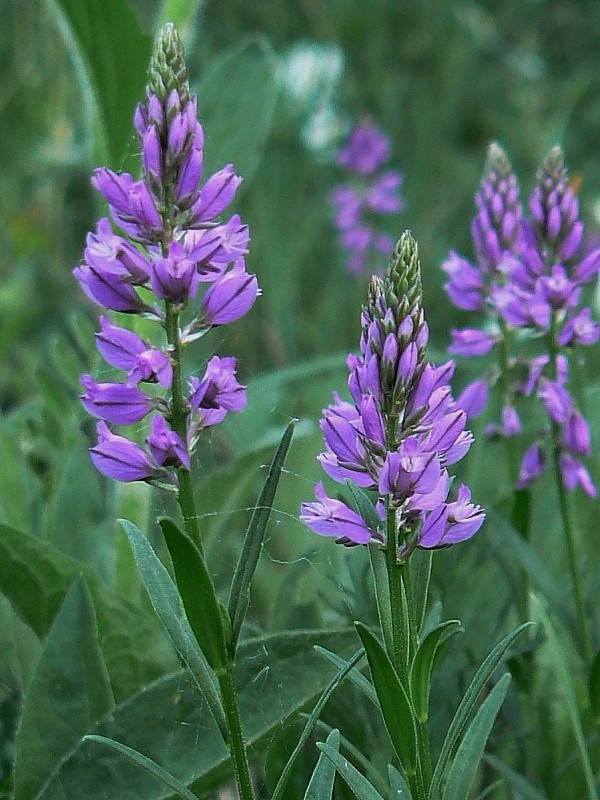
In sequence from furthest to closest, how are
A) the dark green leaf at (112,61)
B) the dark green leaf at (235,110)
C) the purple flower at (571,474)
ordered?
the dark green leaf at (235,110), the dark green leaf at (112,61), the purple flower at (571,474)

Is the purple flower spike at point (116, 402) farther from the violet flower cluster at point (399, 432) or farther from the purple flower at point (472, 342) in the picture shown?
the purple flower at point (472, 342)

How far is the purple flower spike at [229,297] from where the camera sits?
71 cm

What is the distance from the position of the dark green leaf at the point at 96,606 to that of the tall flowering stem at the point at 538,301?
426 mm

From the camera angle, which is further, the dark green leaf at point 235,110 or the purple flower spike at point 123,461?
the dark green leaf at point 235,110

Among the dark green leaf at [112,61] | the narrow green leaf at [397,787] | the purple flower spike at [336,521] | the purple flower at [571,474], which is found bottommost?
the narrow green leaf at [397,787]

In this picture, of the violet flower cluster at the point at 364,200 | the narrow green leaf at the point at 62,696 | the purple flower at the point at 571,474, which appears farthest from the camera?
the violet flower cluster at the point at 364,200

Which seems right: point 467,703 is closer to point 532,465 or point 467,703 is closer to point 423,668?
point 423,668

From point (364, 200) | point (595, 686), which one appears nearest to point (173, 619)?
point (595, 686)

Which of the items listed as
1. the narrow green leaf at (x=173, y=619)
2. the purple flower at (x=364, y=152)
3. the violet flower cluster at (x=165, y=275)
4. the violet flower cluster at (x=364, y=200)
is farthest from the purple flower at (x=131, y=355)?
the purple flower at (x=364, y=152)

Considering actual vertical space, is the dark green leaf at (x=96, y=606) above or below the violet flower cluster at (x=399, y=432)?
below

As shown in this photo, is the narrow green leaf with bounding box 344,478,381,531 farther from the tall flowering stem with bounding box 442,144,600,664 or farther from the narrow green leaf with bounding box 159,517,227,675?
the tall flowering stem with bounding box 442,144,600,664

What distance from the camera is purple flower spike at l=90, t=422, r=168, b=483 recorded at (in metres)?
0.70

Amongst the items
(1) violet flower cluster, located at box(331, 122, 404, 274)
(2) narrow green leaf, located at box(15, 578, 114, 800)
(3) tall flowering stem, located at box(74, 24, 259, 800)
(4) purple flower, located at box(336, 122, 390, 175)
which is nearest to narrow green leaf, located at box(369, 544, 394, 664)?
(3) tall flowering stem, located at box(74, 24, 259, 800)

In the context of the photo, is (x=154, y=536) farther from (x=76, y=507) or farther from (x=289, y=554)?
(x=289, y=554)
